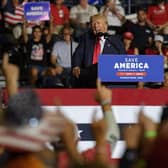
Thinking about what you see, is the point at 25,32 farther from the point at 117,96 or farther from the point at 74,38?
the point at 117,96

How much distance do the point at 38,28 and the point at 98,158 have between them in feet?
31.1

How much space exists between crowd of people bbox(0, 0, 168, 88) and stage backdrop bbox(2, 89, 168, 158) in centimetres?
69

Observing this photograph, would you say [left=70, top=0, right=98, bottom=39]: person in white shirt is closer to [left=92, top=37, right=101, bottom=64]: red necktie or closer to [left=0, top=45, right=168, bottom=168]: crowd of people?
[left=92, top=37, right=101, bottom=64]: red necktie

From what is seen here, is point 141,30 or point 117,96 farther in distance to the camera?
point 141,30

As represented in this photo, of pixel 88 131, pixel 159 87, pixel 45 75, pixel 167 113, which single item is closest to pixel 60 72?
pixel 45 75

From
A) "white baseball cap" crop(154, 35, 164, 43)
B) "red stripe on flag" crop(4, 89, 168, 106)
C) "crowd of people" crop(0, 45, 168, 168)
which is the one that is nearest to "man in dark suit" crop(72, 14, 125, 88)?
"red stripe on flag" crop(4, 89, 168, 106)

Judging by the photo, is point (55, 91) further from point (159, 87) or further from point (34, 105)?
point (34, 105)

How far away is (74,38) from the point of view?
41.2ft

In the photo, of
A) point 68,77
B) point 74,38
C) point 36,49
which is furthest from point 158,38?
point 68,77

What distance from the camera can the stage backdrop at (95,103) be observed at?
294 inches

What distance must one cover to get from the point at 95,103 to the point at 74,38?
5028 mm

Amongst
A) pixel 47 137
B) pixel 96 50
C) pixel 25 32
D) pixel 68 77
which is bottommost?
pixel 68 77

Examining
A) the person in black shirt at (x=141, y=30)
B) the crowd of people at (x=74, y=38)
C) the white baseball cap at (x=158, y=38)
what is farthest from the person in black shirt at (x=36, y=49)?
the white baseball cap at (x=158, y=38)

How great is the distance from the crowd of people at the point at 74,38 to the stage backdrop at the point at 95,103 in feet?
2.27
